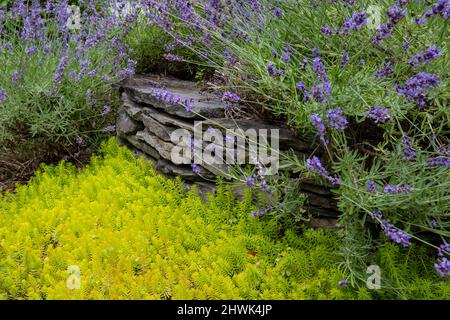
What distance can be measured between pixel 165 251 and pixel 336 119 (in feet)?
3.96

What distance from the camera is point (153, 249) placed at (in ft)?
9.20

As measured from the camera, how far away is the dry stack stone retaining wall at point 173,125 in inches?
113

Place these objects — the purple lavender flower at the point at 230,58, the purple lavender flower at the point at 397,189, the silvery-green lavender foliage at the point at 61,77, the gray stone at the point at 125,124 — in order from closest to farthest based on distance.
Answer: the purple lavender flower at the point at 397,189 < the purple lavender flower at the point at 230,58 < the silvery-green lavender foliage at the point at 61,77 < the gray stone at the point at 125,124

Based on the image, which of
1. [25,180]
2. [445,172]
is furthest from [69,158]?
[445,172]

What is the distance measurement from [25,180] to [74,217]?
1.10 metres

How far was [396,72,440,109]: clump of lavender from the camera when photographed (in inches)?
81.9

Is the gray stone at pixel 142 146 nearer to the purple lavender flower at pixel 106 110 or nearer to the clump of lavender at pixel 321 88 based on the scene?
the purple lavender flower at pixel 106 110

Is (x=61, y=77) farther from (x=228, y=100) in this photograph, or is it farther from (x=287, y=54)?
(x=287, y=54)

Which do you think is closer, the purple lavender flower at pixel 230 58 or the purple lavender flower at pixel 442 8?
the purple lavender flower at pixel 442 8

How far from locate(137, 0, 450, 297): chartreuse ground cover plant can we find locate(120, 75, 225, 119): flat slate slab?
0.94 ft

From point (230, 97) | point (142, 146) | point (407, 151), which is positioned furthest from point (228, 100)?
point (407, 151)

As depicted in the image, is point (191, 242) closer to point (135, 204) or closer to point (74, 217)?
point (135, 204)

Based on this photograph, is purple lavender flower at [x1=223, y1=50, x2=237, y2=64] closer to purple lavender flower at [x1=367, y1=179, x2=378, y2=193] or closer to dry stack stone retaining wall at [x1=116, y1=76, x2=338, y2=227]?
dry stack stone retaining wall at [x1=116, y1=76, x2=338, y2=227]

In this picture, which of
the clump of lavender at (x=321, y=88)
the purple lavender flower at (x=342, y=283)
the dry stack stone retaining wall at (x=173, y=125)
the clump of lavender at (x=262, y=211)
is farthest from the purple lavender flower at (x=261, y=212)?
the clump of lavender at (x=321, y=88)
